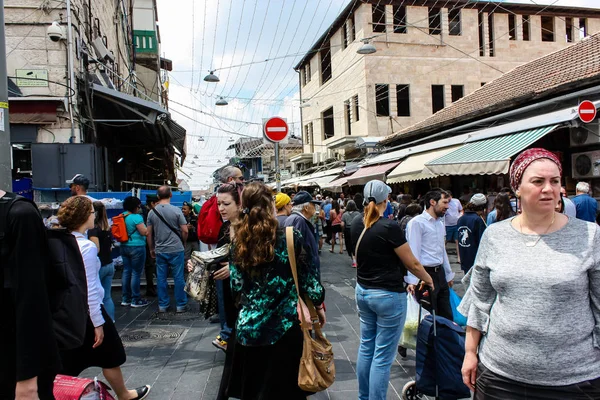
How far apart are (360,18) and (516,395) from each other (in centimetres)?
2443

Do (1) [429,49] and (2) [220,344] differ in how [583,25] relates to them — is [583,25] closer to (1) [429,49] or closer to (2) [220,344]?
(1) [429,49]

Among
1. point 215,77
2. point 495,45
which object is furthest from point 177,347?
point 495,45

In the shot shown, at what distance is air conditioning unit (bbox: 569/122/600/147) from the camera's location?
942 centimetres

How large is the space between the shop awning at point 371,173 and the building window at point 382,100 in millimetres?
6462

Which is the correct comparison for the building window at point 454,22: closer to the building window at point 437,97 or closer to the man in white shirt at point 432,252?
the building window at point 437,97

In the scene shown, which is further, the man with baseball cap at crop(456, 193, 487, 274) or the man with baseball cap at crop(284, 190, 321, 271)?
the man with baseball cap at crop(456, 193, 487, 274)

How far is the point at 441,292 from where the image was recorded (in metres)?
4.63

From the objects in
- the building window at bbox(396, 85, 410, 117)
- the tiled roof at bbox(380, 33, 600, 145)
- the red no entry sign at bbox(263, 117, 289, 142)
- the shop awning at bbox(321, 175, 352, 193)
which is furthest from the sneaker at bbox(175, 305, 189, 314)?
the building window at bbox(396, 85, 410, 117)

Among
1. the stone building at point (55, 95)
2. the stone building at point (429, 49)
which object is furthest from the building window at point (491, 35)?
the stone building at point (55, 95)

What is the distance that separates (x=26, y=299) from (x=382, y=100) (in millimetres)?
24112

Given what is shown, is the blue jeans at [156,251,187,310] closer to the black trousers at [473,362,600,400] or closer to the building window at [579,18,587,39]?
the black trousers at [473,362,600,400]

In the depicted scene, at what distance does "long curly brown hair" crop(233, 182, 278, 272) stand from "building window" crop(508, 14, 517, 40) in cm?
2682

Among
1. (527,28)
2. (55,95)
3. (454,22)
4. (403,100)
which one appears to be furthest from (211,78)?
(527,28)

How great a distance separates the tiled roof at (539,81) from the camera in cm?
1033
